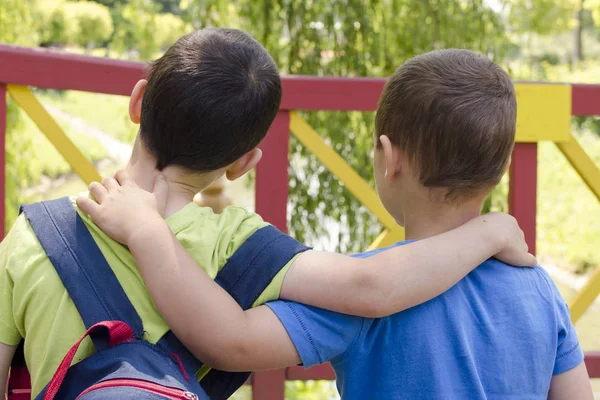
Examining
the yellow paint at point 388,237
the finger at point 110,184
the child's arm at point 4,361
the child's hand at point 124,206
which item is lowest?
the yellow paint at point 388,237

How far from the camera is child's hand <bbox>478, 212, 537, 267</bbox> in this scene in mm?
1401

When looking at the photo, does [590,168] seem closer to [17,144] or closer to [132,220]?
[132,220]

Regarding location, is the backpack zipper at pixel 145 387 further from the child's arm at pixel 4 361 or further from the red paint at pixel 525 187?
the red paint at pixel 525 187

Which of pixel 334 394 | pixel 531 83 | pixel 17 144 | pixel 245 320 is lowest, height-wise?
pixel 334 394

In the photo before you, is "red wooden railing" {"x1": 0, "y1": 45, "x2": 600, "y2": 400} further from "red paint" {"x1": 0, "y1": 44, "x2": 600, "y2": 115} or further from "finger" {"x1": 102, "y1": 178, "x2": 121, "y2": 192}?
"finger" {"x1": 102, "y1": 178, "x2": 121, "y2": 192}

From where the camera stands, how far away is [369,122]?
153 inches

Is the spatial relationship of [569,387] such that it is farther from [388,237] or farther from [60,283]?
[388,237]

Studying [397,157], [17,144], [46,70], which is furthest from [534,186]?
[17,144]

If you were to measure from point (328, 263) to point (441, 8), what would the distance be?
2.90 meters

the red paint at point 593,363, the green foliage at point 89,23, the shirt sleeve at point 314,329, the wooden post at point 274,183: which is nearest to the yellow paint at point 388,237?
the wooden post at point 274,183

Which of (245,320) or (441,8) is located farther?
(441,8)

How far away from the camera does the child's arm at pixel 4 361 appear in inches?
51.2

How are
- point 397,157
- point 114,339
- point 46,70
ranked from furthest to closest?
point 46,70, point 397,157, point 114,339

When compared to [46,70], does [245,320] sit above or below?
below
